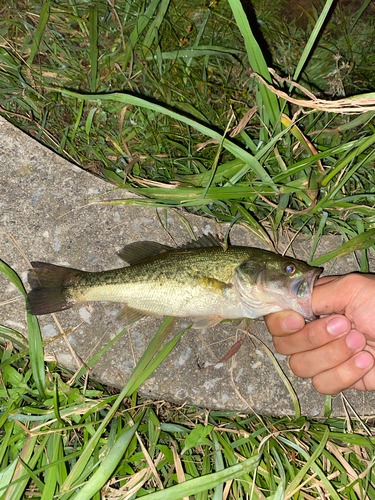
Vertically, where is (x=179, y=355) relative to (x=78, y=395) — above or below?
above

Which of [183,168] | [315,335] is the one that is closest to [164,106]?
[183,168]

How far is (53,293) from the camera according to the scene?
3.01m

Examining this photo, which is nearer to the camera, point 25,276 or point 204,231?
point 25,276

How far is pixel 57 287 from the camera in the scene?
302cm

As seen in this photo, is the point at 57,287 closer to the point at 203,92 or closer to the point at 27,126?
the point at 27,126

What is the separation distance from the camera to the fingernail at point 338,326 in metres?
2.87

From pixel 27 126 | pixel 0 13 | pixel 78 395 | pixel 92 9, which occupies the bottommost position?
pixel 78 395

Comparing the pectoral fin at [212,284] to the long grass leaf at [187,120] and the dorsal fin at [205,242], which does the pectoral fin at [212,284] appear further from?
the long grass leaf at [187,120]

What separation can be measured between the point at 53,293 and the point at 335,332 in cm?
226

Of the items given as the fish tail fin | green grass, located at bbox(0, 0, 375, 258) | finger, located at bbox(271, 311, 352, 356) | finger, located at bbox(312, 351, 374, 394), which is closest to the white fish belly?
the fish tail fin

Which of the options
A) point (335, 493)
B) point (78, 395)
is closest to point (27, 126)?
point (78, 395)

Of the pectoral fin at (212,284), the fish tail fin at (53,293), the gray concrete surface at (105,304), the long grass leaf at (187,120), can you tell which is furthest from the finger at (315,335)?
the fish tail fin at (53,293)

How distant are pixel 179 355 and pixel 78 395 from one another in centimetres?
89

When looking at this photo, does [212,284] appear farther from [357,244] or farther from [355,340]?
[357,244]
